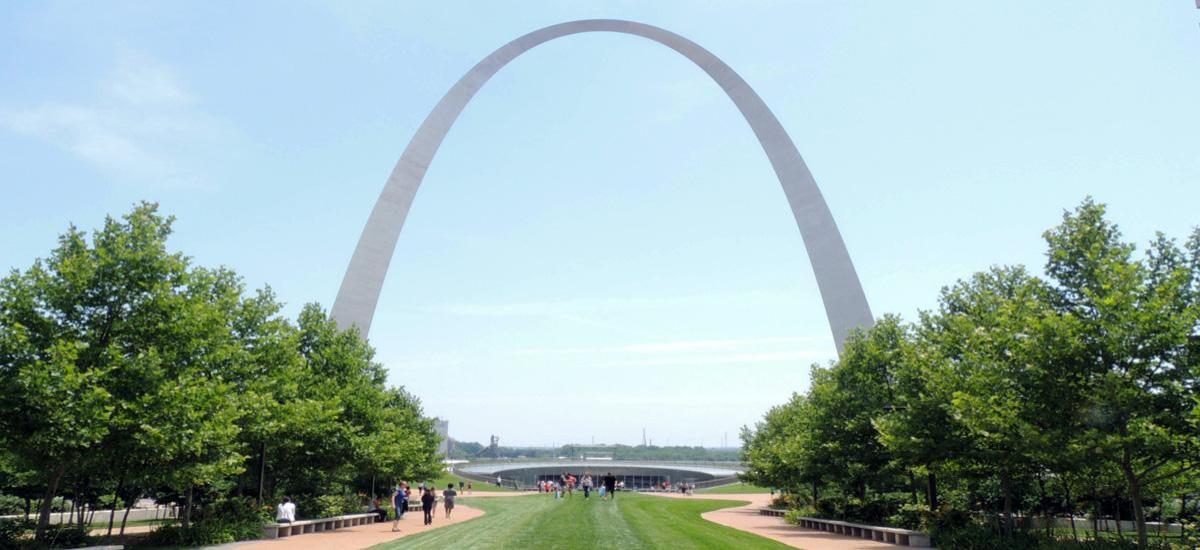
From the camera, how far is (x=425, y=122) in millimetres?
49438

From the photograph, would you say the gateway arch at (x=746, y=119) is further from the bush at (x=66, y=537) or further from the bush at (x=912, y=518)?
the bush at (x=66, y=537)

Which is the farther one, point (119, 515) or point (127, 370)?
point (119, 515)

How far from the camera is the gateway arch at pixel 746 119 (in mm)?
43750

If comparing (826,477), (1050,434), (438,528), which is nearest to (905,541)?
(826,477)

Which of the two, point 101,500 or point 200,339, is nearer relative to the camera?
point 200,339

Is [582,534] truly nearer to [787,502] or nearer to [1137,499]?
[1137,499]

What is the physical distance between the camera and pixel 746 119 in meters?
50.0

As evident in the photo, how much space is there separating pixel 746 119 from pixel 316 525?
119ft

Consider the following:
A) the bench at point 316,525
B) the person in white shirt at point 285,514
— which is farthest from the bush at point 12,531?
the person in white shirt at point 285,514

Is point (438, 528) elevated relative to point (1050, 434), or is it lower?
lower

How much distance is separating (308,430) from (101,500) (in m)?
15.9

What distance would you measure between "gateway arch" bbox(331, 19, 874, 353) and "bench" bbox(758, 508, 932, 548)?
14.4 meters

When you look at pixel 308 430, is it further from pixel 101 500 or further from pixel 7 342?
pixel 101 500

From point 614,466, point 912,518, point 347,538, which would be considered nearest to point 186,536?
point 347,538
